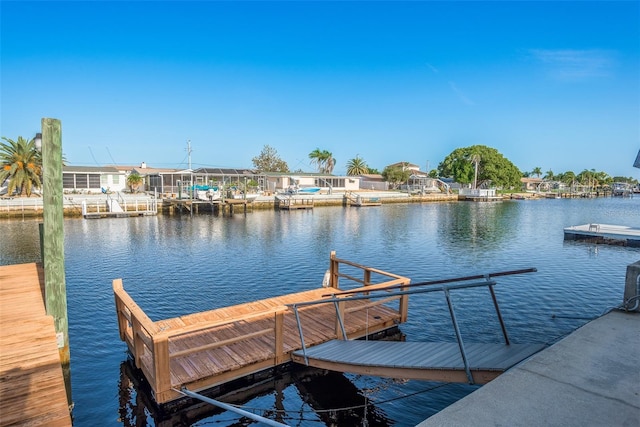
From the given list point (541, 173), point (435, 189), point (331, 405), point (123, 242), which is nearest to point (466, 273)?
point (331, 405)

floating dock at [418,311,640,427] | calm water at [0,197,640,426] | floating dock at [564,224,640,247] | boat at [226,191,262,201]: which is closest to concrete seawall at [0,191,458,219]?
boat at [226,191,262,201]

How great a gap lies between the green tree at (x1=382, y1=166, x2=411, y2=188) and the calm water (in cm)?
5662

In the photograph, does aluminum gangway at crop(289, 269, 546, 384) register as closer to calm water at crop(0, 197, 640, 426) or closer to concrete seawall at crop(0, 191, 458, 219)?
calm water at crop(0, 197, 640, 426)

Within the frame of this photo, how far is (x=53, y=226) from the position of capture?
21.9 feet

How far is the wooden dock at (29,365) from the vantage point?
4.05 m

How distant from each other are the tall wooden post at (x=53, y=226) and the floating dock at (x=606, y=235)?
1369 inches

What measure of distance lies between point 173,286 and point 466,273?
1423 cm

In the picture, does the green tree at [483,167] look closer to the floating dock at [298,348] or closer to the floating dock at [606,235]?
the floating dock at [606,235]

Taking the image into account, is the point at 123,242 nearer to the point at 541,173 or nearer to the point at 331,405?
the point at 331,405

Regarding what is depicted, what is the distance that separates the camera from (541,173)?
191m

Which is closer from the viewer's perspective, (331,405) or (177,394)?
(177,394)

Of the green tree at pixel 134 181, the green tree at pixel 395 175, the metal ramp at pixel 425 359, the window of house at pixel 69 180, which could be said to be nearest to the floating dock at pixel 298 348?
the metal ramp at pixel 425 359

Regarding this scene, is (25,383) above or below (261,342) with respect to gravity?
above

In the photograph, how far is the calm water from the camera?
8078 millimetres
